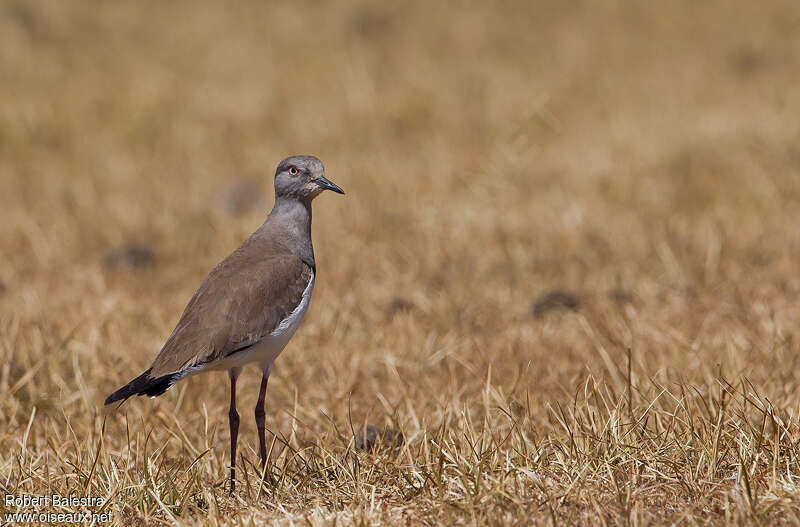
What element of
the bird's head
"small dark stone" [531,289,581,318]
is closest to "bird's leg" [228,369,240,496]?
the bird's head

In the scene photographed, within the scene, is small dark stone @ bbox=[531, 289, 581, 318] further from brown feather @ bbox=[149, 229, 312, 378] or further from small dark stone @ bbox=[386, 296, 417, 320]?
brown feather @ bbox=[149, 229, 312, 378]

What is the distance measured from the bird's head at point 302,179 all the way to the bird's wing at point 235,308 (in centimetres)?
39

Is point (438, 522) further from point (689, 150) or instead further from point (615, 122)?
point (615, 122)

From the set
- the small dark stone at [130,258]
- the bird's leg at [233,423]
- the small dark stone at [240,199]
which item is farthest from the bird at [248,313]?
the small dark stone at [240,199]

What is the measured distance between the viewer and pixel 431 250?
279 inches

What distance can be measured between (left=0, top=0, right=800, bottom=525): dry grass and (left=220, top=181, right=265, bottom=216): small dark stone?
108 millimetres

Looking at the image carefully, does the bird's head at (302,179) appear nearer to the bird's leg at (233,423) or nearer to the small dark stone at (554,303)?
the bird's leg at (233,423)

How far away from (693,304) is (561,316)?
888 millimetres

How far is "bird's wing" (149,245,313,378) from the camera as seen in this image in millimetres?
3510

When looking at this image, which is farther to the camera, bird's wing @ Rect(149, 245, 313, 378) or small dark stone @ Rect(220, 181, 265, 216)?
small dark stone @ Rect(220, 181, 265, 216)

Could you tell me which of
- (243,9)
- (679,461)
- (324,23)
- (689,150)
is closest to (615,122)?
(689,150)

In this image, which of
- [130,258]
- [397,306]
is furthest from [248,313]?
[130,258]

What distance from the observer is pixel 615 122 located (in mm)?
10117

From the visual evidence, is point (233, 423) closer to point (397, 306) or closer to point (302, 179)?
point (302, 179)
